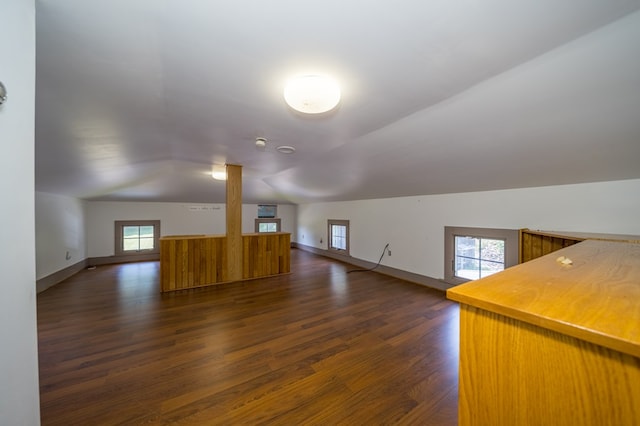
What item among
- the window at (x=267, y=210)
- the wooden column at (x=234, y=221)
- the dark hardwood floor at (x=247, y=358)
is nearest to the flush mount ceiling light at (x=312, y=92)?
the dark hardwood floor at (x=247, y=358)

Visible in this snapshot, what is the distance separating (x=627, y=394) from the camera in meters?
0.40

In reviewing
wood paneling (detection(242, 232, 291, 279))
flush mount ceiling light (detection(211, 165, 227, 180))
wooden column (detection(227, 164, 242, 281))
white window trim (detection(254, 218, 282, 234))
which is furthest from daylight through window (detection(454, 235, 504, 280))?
white window trim (detection(254, 218, 282, 234))

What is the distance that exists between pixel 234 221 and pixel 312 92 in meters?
3.25

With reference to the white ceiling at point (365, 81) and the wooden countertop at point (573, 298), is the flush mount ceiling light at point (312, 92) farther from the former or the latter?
the wooden countertop at point (573, 298)

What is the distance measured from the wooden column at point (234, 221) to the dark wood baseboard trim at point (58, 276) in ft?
9.17

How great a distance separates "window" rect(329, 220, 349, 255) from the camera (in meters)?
5.86

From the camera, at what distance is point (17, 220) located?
688 mm

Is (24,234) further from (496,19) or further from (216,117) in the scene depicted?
(496,19)

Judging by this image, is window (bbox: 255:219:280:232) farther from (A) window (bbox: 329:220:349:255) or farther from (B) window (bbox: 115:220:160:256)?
(B) window (bbox: 115:220:160:256)

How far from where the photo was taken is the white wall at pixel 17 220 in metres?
0.63

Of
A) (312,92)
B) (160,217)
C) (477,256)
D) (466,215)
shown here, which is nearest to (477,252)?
(477,256)

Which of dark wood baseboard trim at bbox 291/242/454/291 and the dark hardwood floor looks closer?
the dark hardwood floor

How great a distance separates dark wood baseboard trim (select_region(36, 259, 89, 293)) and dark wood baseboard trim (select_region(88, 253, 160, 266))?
189 mm

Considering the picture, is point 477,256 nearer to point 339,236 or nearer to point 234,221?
point 339,236
